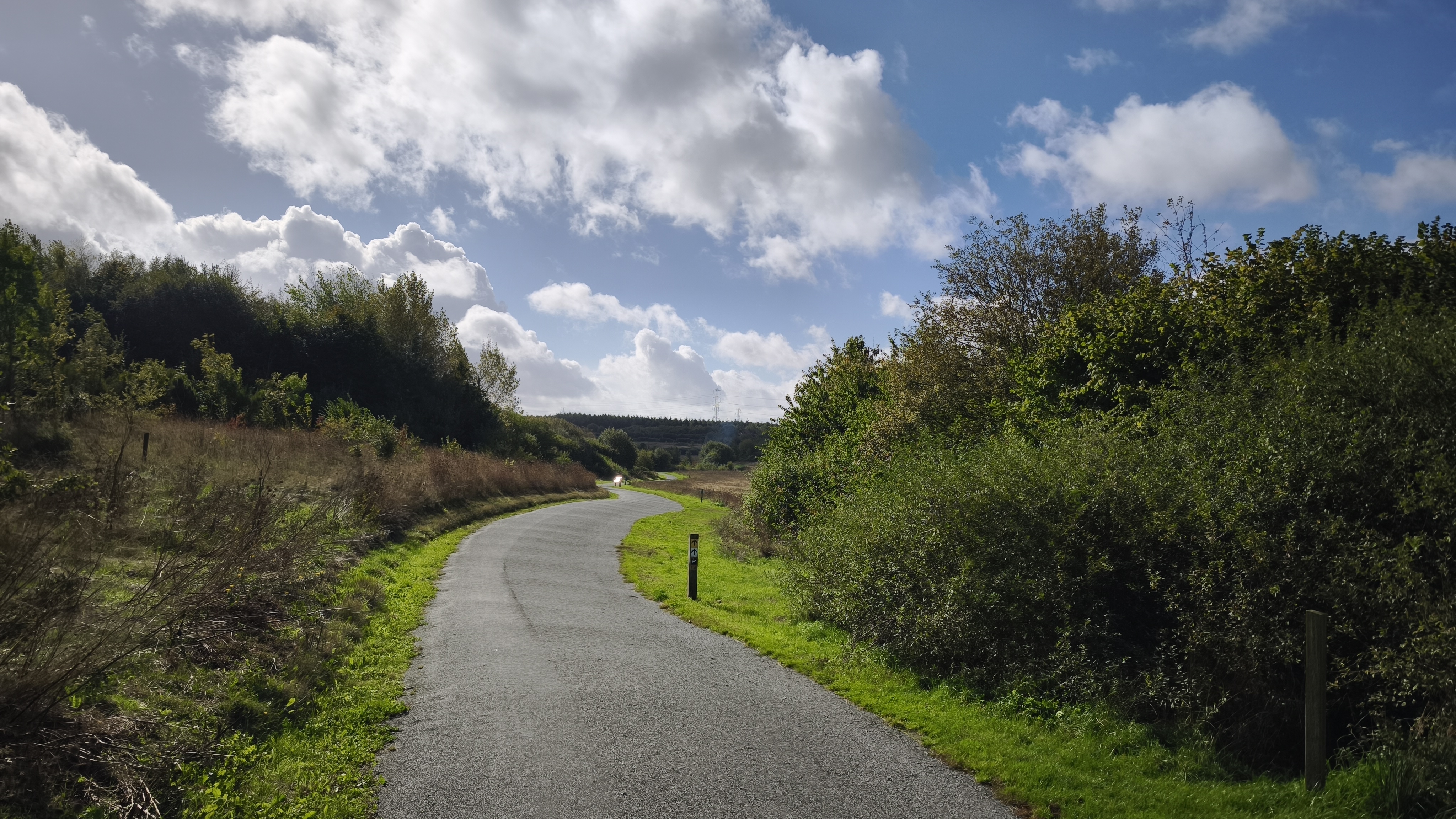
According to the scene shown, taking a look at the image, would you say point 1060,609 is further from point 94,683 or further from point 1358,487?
point 94,683

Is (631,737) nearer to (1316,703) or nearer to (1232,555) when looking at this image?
(1316,703)

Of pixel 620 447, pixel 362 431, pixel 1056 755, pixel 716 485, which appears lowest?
pixel 716 485

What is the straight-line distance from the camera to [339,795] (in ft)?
15.5

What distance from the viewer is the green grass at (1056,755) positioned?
4883 mm

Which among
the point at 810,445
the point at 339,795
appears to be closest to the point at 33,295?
the point at 810,445

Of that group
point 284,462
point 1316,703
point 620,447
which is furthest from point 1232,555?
point 620,447

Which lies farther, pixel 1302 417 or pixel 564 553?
pixel 564 553

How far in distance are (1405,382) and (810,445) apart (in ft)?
68.2

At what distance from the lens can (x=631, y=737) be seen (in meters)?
5.99

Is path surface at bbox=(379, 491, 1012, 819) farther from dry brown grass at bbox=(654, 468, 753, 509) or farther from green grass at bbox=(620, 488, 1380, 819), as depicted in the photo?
dry brown grass at bbox=(654, 468, 753, 509)

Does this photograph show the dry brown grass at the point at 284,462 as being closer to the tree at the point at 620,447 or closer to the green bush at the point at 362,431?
the green bush at the point at 362,431

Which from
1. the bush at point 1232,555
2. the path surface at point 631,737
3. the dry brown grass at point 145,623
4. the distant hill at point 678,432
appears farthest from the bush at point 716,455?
the bush at point 1232,555

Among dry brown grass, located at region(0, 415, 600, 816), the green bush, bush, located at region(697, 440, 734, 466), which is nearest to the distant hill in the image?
bush, located at region(697, 440, 734, 466)

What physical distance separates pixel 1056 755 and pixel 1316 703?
1.80 metres
